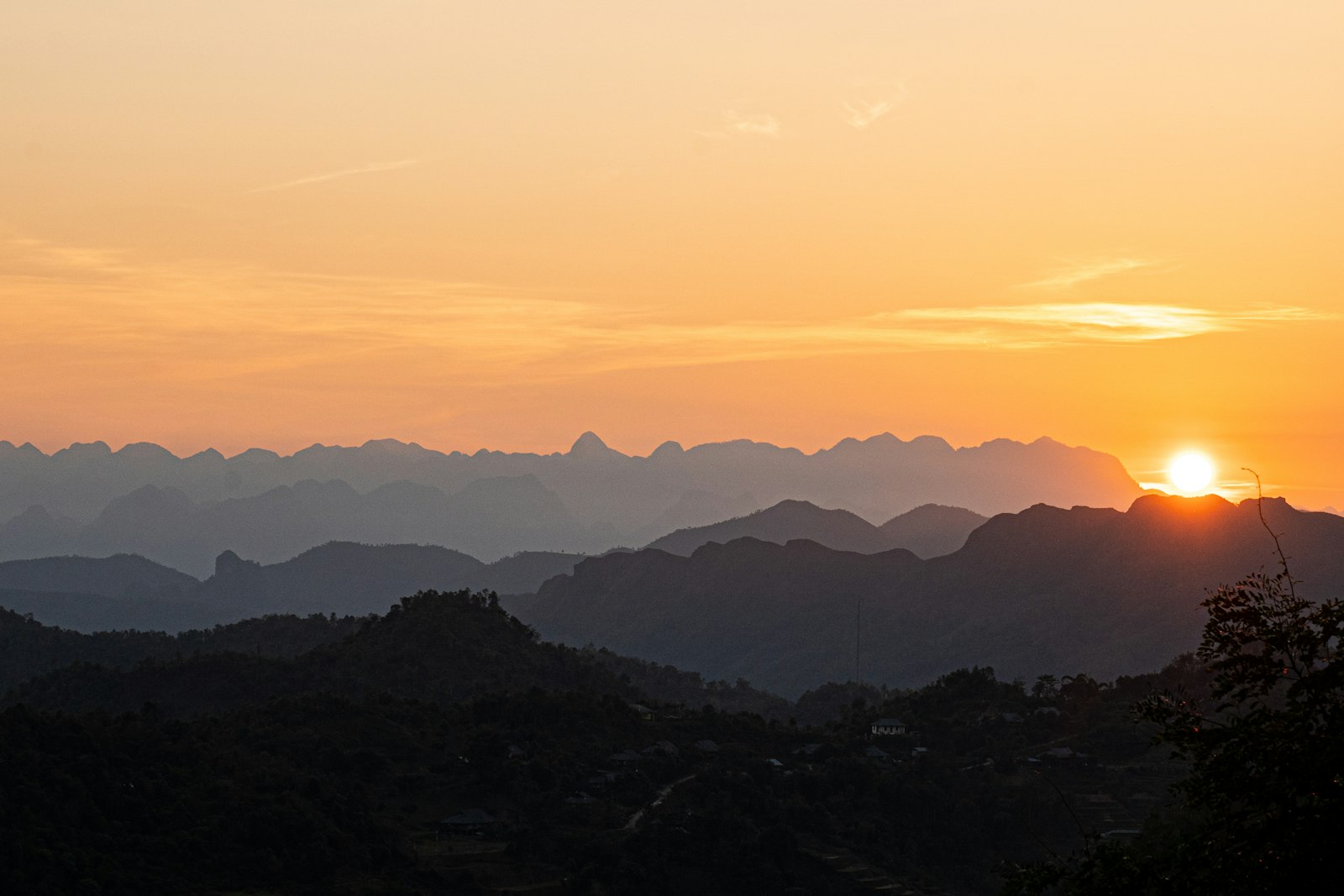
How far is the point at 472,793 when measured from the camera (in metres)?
105

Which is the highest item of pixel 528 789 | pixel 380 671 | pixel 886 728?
pixel 380 671

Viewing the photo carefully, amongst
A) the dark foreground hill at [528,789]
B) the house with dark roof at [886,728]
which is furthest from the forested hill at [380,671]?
the house with dark roof at [886,728]

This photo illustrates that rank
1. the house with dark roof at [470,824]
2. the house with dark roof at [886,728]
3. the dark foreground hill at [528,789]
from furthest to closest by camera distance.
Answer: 1. the house with dark roof at [886,728]
2. the house with dark roof at [470,824]
3. the dark foreground hill at [528,789]

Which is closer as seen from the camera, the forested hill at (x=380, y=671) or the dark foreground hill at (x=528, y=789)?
the dark foreground hill at (x=528, y=789)

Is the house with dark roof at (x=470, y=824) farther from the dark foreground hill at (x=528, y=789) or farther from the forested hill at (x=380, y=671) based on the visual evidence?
the forested hill at (x=380, y=671)

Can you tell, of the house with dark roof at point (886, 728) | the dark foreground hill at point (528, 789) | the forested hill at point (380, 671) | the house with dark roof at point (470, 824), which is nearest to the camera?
the dark foreground hill at point (528, 789)

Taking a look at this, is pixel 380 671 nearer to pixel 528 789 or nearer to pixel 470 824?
pixel 528 789

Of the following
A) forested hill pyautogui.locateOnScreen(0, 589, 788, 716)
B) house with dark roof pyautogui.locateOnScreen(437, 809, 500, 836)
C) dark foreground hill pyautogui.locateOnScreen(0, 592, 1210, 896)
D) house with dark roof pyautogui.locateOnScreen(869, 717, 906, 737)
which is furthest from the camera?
forested hill pyautogui.locateOnScreen(0, 589, 788, 716)

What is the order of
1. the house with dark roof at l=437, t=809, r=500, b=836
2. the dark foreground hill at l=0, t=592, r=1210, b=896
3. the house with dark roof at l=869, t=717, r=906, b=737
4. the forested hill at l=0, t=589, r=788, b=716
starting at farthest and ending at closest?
the forested hill at l=0, t=589, r=788, b=716 → the house with dark roof at l=869, t=717, r=906, b=737 → the house with dark roof at l=437, t=809, r=500, b=836 → the dark foreground hill at l=0, t=592, r=1210, b=896

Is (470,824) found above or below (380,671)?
below

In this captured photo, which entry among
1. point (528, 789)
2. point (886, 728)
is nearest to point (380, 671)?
point (528, 789)

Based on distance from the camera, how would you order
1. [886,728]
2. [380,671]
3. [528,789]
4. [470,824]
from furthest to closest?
[380,671] → [886,728] → [528,789] → [470,824]

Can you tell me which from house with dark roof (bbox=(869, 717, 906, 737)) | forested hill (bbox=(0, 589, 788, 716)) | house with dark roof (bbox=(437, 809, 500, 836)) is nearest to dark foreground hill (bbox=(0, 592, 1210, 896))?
house with dark roof (bbox=(437, 809, 500, 836))

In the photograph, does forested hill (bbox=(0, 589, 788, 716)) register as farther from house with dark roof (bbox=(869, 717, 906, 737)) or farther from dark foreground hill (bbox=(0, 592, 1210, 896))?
house with dark roof (bbox=(869, 717, 906, 737))
